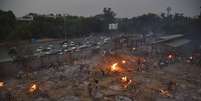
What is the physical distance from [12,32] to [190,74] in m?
32.7

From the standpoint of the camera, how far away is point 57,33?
48.6 m

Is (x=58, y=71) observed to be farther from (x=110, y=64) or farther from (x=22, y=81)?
(x=110, y=64)

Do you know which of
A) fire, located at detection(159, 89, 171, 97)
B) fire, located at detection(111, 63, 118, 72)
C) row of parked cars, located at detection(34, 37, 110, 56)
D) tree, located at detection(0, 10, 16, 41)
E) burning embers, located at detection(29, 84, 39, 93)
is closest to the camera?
fire, located at detection(159, 89, 171, 97)

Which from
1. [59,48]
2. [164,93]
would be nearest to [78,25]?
[59,48]

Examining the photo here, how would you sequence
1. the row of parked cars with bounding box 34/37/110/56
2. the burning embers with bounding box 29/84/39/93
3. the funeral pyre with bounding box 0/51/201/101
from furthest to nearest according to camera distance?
the row of parked cars with bounding box 34/37/110/56 → the burning embers with bounding box 29/84/39/93 → the funeral pyre with bounding box 0/51/201/101

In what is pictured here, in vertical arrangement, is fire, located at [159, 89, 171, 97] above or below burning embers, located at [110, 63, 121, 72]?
below

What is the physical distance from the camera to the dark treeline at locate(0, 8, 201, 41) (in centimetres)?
3801

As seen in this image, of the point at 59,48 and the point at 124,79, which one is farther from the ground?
the point at 59,48

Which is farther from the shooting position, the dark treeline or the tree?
the dark treeline

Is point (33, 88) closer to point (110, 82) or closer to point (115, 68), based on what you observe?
point (110, 82)

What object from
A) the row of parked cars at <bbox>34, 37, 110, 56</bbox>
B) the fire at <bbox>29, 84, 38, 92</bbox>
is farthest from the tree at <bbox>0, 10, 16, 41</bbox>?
the fire at <bbox>29, 84, 38, 92</bbox>

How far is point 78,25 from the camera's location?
52.0 meters

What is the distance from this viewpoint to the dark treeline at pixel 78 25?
→ 3801cm

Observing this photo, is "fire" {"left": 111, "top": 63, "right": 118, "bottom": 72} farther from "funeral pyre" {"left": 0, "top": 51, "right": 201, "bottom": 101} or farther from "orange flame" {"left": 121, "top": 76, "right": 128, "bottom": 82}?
"orange flame" {"left": 121, "top": 76, "right": 128, "bottom": 82}
